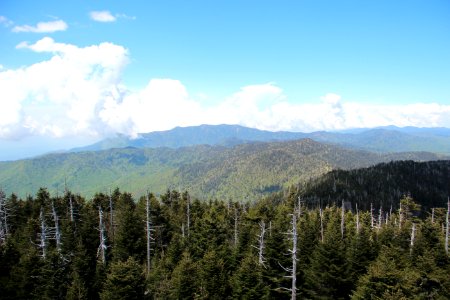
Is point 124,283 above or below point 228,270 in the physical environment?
above

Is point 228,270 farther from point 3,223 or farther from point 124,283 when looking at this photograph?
point 3,223

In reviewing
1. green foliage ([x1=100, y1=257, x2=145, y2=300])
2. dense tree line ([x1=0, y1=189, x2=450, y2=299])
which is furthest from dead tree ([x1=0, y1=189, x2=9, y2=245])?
green foliage ([x1=100, y1=257, x2=145, y2=300])

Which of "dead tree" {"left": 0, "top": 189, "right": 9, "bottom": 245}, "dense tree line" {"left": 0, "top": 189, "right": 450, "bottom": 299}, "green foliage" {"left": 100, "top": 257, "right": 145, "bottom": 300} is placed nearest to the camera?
"green foliage" {"left": 100, "top": 257, "right": 145, "bottom": 300}

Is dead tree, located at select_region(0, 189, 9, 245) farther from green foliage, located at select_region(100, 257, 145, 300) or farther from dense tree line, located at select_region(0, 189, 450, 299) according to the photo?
green foliage, located at select_region(100, 257, 145, 300)

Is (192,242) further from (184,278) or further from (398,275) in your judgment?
(398,275)

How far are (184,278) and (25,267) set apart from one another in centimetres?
1842

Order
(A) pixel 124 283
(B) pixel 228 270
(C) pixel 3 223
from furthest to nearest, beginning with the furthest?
(C) pixel 3 223 < (B) pixel 228 270 < (A) pixel 124 283

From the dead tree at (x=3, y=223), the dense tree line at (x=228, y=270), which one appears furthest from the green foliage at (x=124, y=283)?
the dead tree at (x=3, y=223)

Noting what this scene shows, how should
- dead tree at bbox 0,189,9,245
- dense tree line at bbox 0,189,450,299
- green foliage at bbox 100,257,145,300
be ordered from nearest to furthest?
green foliage at bbox 100,257,145,300 < dense tree line at bbox 0,189,450,299 < dead tree at bbox 0,189,9,245

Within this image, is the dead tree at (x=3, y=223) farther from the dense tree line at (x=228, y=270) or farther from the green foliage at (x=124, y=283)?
the green foliage at (x=124, y=283)

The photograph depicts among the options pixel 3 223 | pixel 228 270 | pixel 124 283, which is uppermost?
pixel 124 283

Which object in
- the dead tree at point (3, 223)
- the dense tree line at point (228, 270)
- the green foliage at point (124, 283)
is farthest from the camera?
the dead tree at point (3, 223)

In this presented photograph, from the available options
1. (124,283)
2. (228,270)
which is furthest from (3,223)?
(124,283)

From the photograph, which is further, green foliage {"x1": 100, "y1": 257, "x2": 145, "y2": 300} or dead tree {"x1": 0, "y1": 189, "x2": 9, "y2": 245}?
dead tree {"x1": 0, "y1": 189, "x2": 9, "y2": 245}
